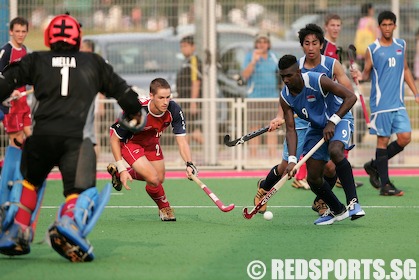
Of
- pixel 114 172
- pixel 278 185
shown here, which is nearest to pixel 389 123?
pixel 278 185

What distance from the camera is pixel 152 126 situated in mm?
10539

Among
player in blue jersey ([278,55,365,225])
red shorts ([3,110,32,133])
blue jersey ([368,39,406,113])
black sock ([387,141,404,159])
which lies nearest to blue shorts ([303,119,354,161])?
player in blue jersey ([278,55,365,225])

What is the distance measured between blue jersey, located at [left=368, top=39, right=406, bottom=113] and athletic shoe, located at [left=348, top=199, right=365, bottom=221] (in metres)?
3.67

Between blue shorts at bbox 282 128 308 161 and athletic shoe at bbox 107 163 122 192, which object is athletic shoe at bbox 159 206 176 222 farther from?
blue shorts at bbox 282 128 308 161

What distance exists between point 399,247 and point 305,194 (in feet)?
15.3

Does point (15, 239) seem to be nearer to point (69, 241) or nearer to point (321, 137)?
point (69, 241)

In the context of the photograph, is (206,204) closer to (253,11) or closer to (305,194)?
(305,194)

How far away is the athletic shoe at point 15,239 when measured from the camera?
306 inches

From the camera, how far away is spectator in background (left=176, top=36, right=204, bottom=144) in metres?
16.3

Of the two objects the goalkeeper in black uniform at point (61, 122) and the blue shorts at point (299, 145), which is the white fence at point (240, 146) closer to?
the blue shorts at point (299, 145)

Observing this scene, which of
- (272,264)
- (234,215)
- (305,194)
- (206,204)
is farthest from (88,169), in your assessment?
(305,194)

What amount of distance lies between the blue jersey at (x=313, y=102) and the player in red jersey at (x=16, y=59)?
4809 mm

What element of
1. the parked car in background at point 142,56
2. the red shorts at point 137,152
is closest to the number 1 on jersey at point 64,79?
the red shorts at point 137,152

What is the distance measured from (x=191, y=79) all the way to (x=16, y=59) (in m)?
3.68
